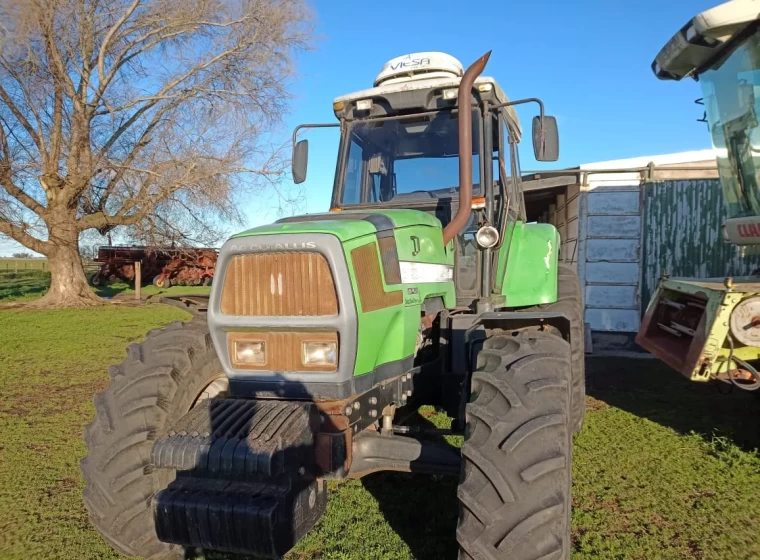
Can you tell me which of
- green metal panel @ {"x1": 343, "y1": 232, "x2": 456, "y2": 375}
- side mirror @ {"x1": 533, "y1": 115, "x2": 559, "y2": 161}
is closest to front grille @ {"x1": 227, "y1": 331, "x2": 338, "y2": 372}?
green metal panel @ {"x1": 343, "y1": 232, "x2": 456, "y2": 375}

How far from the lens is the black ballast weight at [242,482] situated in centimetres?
250

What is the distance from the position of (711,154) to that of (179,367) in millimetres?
→ 10114

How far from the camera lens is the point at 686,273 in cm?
1045

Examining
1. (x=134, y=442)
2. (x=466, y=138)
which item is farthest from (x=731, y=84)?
(x=134, y=442)

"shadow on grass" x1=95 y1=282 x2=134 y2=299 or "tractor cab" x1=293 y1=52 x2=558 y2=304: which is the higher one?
"tractor cab" x1=293 y1=52 x2=558 y2=304

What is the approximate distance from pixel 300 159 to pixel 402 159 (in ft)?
2.71

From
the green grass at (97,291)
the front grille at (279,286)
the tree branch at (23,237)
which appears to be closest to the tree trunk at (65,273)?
the tree branch at (23,237)

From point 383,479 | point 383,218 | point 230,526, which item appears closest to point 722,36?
point 383,218

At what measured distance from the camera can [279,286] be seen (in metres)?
2.91

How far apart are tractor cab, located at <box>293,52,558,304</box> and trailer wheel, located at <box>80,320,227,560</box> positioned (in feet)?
4.92

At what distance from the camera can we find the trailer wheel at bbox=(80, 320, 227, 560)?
3021 millimetres

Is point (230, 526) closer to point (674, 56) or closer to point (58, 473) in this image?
point (58, 473)

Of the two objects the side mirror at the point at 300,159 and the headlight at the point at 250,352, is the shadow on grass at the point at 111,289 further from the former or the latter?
the headlight at the point at 250,352

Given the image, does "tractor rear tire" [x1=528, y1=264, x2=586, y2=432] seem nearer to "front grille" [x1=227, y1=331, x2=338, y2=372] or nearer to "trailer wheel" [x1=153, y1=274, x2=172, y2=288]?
"front grille" [x1=227, y1=331, x2=338, y2=372]
